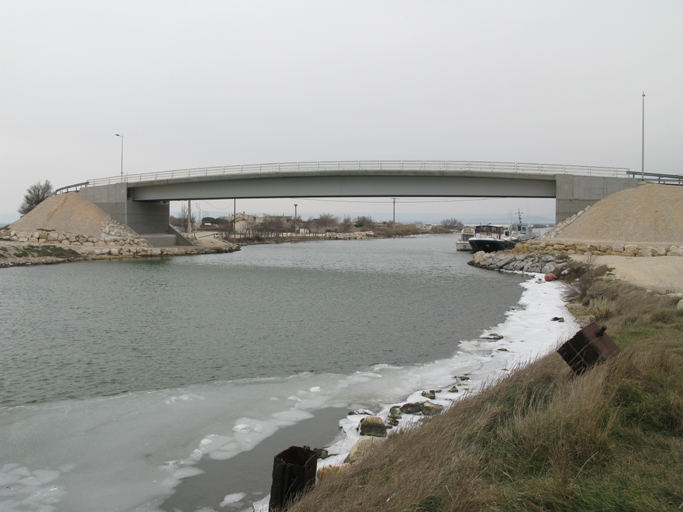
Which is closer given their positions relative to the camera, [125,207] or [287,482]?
[287,482]

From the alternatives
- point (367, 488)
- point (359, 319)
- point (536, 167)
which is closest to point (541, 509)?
point (367, 488)

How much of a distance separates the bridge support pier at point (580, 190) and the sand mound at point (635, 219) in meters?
0.73

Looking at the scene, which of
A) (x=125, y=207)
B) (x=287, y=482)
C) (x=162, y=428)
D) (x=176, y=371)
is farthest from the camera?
(x=125, y=207)

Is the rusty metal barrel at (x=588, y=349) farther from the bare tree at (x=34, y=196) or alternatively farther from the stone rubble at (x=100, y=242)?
the bare tree at (x=34, y=196)

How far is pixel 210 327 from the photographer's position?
1623 cm

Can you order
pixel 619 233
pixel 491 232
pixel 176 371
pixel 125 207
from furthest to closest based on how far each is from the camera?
pixel 491 232, pixel 125 207, pixel 619 233, pixel 176 371

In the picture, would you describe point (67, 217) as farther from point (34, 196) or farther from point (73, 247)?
point (34, 196)

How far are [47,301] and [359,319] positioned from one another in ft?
46.2

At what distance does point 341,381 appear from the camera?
10.6 m

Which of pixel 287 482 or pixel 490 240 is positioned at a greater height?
Result: pixel 490 240

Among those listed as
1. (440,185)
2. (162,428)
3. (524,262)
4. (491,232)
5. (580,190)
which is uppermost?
(440,185)

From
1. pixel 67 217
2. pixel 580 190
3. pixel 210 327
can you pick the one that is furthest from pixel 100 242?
pixel 580 190

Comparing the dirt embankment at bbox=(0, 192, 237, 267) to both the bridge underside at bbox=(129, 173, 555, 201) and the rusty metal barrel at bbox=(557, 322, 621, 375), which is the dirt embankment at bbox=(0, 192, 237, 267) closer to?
the bridge underside at bbox=(129, 173, 555, 201)

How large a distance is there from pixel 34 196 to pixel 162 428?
9735 centimetres
